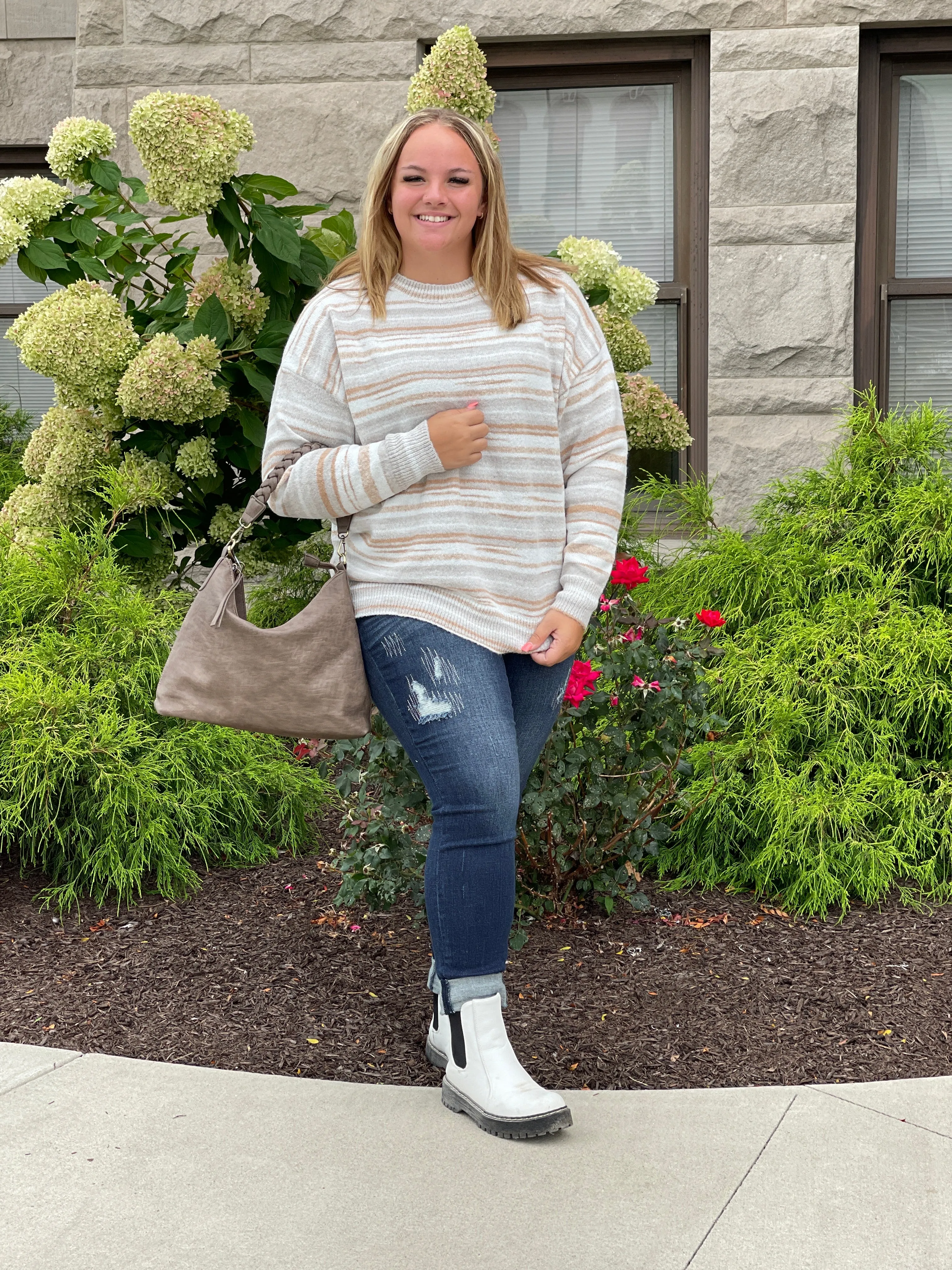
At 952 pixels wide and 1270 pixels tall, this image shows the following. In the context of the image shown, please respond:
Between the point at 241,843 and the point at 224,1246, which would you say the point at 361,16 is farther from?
the point at 224,1246

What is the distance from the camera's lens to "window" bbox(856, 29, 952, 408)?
16.7ft

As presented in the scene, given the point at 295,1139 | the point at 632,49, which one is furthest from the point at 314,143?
the point at 295,1139

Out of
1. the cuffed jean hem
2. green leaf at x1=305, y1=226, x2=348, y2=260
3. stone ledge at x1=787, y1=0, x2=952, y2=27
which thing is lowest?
the cuffed jean hem

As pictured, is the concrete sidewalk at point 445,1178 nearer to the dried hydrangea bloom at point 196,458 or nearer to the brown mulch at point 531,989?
the brown mulch at point 531,989

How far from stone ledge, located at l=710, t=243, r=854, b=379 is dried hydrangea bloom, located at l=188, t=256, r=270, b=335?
2.06 meters

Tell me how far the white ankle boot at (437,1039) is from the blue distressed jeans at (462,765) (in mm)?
189

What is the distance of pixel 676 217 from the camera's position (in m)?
5.28

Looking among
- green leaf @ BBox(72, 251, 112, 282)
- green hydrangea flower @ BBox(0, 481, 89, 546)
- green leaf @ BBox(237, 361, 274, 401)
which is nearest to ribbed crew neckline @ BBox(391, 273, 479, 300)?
green leaf @ BBox(237, 361, 274, 401)

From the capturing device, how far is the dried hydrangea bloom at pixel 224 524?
4000mm

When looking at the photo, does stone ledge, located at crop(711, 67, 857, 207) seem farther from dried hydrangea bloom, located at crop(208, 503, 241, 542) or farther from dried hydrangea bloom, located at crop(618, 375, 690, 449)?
dried hydrangea bloom, located at crop(208, 503, 241, 542)

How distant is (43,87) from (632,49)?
2.64 metres

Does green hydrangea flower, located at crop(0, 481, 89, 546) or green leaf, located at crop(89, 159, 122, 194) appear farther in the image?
green hydrangea flower, located at crop(0, 481, 89, 546)

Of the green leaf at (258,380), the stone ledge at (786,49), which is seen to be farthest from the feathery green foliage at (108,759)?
the stone ledge at (786,49)

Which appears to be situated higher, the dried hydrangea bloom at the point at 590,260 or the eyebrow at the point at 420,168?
the dried hydrangea bloom at the point at 590,260
